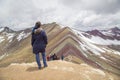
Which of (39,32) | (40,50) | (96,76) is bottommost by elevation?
(96,76)

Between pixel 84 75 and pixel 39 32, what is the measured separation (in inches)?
239

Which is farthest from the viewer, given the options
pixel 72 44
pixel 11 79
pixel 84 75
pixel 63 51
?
pixel 72 44

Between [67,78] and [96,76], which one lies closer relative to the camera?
[67,78]

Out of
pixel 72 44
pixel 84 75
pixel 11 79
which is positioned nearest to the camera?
pixel 11 79

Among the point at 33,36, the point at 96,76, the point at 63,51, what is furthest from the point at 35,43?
the point at 63,51

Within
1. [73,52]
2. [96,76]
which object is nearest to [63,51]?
[73,52]

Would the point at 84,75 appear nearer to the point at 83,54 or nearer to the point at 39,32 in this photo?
the point at 39,32

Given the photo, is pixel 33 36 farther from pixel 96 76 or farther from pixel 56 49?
pixel 56 49

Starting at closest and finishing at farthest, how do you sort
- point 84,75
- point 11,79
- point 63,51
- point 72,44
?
point 11,79 → point 84,75 → point 63,51 → point 72,44

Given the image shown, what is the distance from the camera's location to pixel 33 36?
23500mm

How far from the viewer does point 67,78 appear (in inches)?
883

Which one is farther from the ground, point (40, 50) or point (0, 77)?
point (40, 50)

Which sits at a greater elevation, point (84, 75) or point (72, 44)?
point (72, 44)

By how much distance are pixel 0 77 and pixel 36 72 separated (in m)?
3.36
